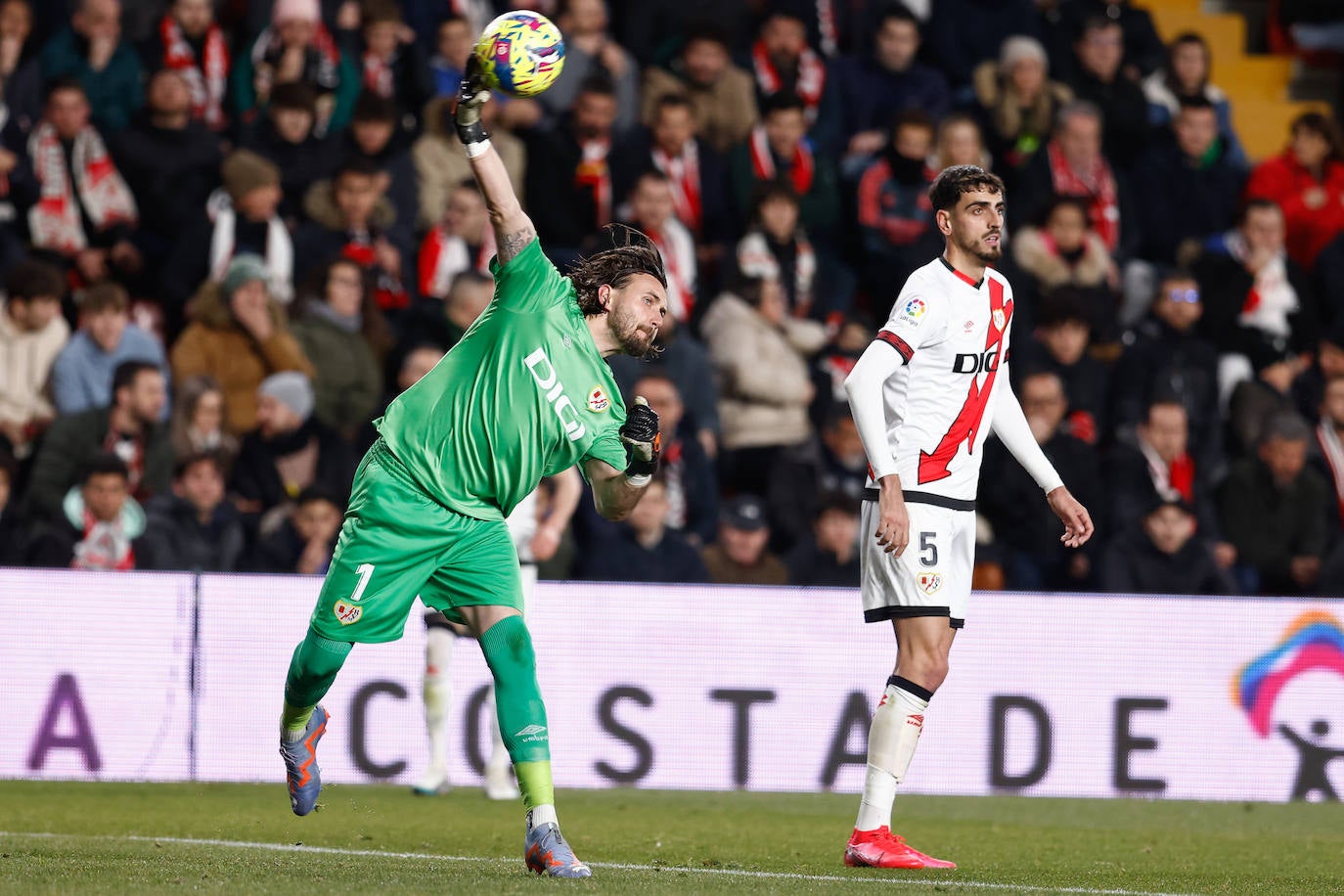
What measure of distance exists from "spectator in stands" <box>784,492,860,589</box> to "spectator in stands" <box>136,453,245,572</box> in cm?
350

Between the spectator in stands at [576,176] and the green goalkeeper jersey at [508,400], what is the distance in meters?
7.66

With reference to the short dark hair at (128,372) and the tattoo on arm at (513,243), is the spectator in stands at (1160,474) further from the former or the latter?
the tattoo on arm at (513,243)

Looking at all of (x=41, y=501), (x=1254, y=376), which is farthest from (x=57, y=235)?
(x=1254, y=376)

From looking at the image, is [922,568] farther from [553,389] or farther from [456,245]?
[456,245]

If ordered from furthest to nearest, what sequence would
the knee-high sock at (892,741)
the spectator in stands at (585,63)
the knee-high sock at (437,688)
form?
the spectator in stands at (585,63)
the knee-high sock at (437,688)
the knee-high sock at (892,741)

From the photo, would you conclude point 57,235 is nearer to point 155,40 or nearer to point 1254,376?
point 155,40

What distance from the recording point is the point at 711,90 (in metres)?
16.1

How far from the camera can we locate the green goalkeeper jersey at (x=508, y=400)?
692 cm

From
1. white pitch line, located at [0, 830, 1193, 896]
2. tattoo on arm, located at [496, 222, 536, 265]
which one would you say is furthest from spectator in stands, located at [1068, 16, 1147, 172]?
tattoo on arm, located at [496, 222, 536, 265]

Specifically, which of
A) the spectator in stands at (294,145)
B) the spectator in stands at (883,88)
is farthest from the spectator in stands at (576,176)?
the spectator in stands at (883,88)

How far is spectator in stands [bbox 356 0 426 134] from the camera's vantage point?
50.6ft

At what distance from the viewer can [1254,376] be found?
15.2m

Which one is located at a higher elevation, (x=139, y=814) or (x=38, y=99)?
(x=38, y=99)

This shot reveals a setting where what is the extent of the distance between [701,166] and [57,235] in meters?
4.63
